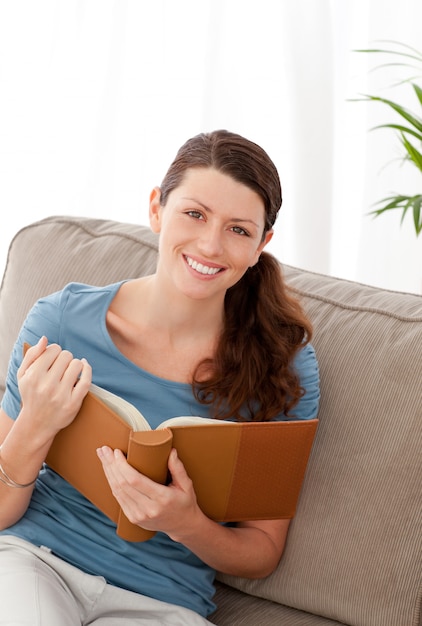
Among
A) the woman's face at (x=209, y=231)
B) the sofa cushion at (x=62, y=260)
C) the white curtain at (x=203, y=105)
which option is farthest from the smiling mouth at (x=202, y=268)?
the white curtain at (x=203, y=105)

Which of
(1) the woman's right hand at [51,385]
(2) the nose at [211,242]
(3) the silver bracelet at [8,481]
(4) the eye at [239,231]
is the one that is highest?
(4) the eye at [239,231]

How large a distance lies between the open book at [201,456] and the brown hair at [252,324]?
0.17 m

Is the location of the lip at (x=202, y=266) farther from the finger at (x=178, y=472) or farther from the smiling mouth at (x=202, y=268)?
the finger at (x=178, y=472)

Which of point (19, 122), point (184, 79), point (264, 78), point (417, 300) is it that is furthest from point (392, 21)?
point (417, 300)

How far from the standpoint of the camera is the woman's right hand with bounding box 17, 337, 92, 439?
131 cm

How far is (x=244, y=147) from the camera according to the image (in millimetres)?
1459

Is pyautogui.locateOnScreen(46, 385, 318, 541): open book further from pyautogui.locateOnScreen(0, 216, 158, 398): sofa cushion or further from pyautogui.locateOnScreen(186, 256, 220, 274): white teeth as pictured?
pyautogui.locateOnScreen(0, 216, 158, 398): sofa cushion

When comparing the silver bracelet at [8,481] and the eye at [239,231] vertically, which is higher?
the eye at [239,231]

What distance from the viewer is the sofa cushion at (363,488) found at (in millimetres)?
1433

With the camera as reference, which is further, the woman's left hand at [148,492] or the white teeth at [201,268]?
the white teeth at [201,268]

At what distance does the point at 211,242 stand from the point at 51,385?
1.11 feet

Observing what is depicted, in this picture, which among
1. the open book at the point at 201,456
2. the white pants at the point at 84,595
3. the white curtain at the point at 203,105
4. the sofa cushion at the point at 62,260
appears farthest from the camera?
the white curtain at the point at 203,105

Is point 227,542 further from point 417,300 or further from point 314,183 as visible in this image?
point 314,183

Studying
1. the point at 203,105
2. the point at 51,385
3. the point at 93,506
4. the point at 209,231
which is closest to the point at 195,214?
the point at 209,231
